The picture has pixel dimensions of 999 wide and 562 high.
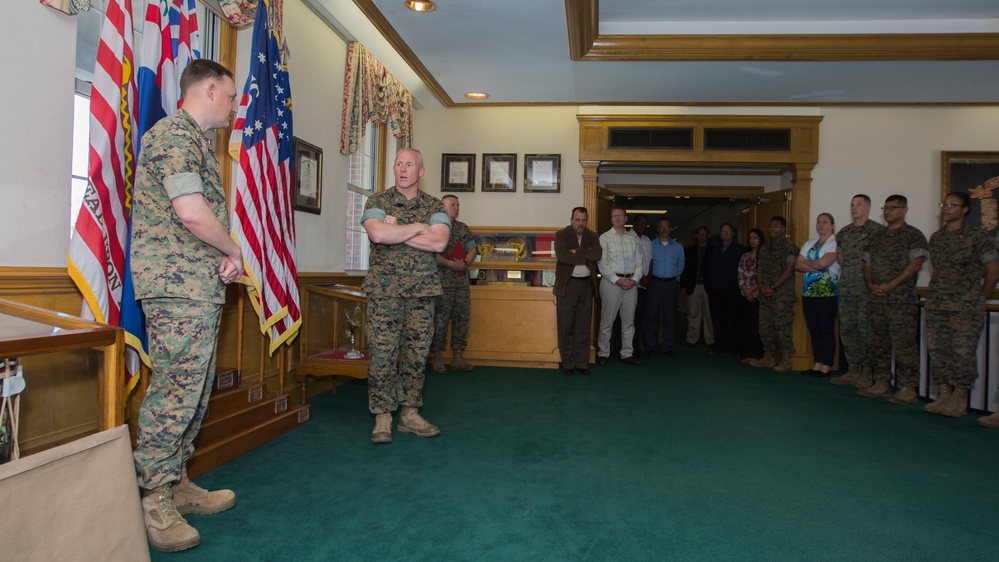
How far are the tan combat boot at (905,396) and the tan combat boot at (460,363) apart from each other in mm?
3386

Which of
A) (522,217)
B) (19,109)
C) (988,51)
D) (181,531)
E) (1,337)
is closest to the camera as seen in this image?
(1,337)

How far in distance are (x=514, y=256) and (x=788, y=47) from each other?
317 cm

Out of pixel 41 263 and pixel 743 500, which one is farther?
pixel 743 500

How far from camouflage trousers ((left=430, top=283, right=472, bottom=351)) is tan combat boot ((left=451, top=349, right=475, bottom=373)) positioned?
36 millimetres

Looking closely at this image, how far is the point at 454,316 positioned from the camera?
5.45 metres

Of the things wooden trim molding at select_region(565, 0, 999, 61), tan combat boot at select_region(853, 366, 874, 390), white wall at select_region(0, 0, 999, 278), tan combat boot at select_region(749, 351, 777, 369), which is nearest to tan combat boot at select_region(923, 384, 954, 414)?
tan combat boot at select_region(853, 366, 874, 390)

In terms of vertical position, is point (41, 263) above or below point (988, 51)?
below

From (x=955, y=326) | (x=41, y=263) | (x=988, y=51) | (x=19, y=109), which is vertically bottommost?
(x=955, y=326)

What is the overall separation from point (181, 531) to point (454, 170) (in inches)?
210

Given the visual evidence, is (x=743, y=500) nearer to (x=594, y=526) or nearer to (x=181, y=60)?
(x=594, y=526)

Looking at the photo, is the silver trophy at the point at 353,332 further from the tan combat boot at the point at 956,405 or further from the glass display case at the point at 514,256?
the tan combat boot at the point at 956,405

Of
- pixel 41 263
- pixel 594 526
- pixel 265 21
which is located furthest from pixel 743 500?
pixel 265 21

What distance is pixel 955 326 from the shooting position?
400cm

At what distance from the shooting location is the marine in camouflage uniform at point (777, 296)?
589 centimetres
